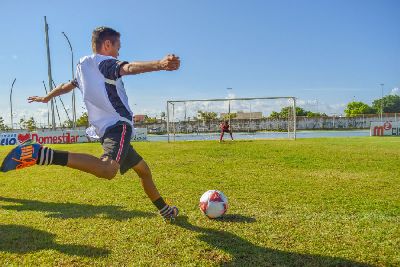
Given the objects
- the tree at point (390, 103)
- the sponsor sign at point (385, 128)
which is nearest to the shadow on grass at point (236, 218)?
the sponsor sign at point (385, 128)

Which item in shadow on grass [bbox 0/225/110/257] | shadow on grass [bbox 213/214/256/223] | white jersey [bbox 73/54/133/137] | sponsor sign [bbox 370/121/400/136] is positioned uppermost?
white jersey [bbox 73/54/133/137]

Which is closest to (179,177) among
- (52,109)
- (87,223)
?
(87,223)

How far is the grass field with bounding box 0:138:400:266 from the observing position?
334 centimetres

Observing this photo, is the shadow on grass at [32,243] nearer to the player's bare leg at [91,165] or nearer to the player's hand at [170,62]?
the player's bare leg at [91,165]

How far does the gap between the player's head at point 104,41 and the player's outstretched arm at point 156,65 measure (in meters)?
0.74

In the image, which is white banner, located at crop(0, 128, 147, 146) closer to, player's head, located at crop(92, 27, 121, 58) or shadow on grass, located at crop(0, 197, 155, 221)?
shadow on grass, located at crop(0, 197, 155, 221)

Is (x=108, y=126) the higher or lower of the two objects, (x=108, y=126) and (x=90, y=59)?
the lower

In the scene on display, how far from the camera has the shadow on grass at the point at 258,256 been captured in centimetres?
313

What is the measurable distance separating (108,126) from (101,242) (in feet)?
4.03

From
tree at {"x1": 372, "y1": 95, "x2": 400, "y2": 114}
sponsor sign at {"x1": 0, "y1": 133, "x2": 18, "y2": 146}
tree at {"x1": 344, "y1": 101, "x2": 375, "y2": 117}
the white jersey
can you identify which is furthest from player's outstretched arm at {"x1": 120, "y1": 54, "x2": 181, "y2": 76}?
tree at {"x1": 372, "y1": 95, "x2": 400, "y2": 114}

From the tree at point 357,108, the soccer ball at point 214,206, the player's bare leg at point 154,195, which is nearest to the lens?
the player's bare leg at point 154,195

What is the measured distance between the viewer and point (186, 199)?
19.7 feet

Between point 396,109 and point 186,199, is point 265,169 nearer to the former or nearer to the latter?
point 186,199

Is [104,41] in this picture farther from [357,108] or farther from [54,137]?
[357,108]
